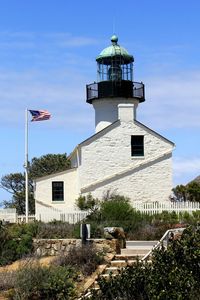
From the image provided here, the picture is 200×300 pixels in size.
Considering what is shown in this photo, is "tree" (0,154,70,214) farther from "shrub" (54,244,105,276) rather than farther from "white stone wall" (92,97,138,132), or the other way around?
"shrub" (54,244,105,276)

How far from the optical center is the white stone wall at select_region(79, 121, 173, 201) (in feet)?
113

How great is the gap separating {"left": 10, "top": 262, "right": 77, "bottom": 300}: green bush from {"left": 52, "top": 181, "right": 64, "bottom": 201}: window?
19281mm

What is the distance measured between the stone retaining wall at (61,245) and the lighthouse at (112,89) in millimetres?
16249

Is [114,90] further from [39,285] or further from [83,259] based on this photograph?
[39,285]

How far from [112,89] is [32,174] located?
21.7 metres

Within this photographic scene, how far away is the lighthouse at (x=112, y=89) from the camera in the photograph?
36125 mm

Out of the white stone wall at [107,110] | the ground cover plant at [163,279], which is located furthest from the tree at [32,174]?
the ground cover plant at [163,279]

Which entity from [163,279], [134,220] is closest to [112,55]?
[134,220]

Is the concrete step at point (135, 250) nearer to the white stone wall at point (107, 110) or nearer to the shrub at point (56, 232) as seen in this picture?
the shrub at point (56, 232)

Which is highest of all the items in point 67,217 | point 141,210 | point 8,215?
point 141,210

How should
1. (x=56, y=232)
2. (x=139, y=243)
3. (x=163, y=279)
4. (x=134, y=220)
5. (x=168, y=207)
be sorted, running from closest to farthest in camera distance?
(x=163, y=279)
(x=139, y=243)
(x=56, y=232)
(x=134, y=220)
(x=168, y=207)

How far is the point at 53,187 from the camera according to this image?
34.8m

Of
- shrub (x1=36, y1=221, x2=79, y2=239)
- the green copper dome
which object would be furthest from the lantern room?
shrub (x1=36, y1=221, x2=79, y2=239)

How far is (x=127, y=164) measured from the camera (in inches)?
1371
